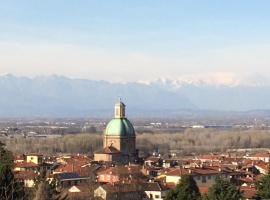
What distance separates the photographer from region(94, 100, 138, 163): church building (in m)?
53.8

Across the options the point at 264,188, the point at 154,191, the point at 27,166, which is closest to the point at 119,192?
the point at 154,191

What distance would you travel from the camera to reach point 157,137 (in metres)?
95.6

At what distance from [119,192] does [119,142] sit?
20.7 meters

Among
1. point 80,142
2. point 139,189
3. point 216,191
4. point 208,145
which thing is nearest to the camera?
point 216,191

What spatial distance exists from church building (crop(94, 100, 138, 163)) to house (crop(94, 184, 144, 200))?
1826cm

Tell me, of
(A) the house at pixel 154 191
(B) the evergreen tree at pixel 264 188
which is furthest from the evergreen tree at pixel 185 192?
(A) the house at pixel 154 191

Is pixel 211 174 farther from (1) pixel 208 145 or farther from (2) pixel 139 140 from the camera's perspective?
(1) pixel 208 145

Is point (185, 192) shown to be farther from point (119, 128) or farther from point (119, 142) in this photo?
point (119, 128)

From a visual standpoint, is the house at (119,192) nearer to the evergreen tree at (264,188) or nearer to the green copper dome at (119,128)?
the evergreen tree at (264,188)

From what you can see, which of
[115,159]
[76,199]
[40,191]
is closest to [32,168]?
[115,159]

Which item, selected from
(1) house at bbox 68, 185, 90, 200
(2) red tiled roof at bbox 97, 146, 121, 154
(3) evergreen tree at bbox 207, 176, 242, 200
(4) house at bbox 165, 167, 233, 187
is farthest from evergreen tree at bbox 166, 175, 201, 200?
(2) red tiled roof at bbox 97, 146, 121, 154

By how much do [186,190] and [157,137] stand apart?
69968 millimetres

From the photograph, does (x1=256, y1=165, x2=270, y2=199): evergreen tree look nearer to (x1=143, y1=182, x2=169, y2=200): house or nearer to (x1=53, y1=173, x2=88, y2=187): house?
(x1=143, y1=182, x2=169, y2=200): house

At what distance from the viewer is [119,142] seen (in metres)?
54.4
